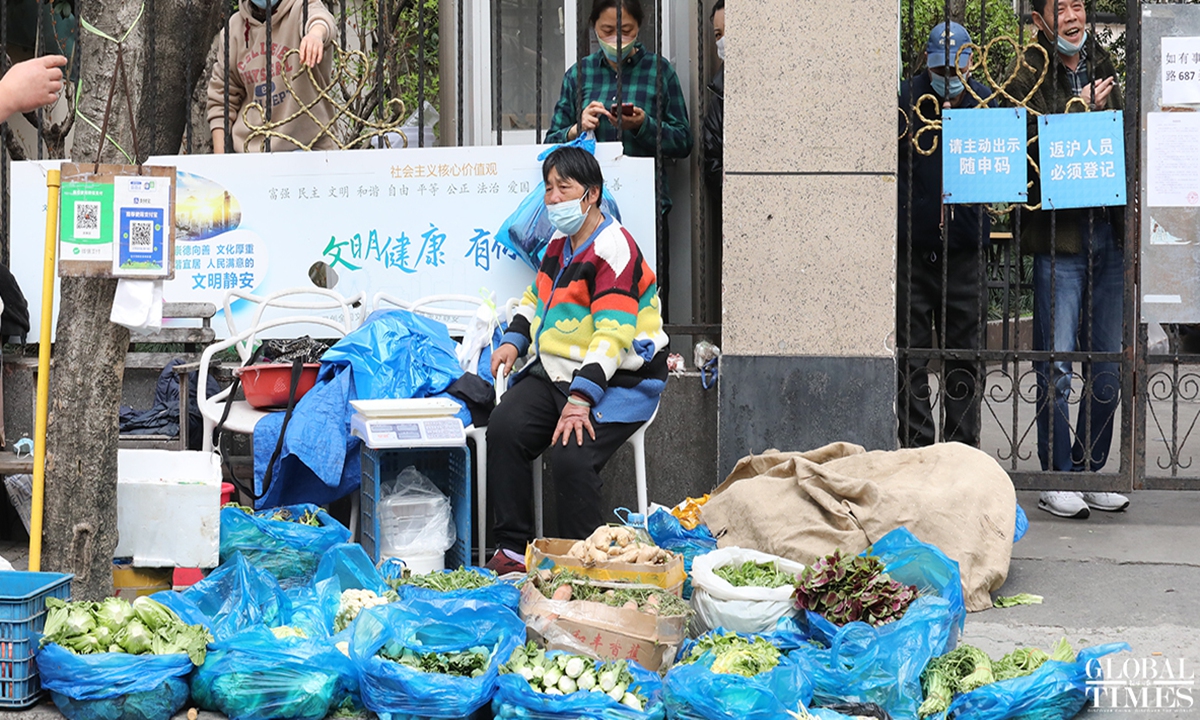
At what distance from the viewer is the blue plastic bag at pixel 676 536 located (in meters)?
4.75

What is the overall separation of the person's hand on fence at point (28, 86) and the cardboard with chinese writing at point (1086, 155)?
4075 millimetres

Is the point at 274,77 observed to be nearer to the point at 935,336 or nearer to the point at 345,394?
the point at 345,394

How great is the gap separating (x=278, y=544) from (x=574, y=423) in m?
1.17

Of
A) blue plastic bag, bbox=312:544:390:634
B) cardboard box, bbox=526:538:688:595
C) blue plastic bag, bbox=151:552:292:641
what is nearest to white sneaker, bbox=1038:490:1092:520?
cardboard box, bbox=526:538:688:595

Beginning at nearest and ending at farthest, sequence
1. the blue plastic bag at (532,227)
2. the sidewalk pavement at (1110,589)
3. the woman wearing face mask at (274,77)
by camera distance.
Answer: the sidewalk pavement at (1110,589) → the blue plastic bag at (532,227) → the woman wearing face mask at (274,77)

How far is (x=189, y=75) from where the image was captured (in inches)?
232

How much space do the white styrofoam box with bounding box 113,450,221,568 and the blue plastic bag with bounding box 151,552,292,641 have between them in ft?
0.58

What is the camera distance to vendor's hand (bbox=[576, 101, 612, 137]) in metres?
5.65

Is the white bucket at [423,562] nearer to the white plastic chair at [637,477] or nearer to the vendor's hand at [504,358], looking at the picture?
the white plastic chair at [637,477]

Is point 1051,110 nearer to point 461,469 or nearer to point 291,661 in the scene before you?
Result: point 461,469

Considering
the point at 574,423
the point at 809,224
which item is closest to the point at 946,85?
the point at 809,224

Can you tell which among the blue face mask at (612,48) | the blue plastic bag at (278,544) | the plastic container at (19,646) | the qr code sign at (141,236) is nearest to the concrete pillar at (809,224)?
the blue face mask at (612,48)

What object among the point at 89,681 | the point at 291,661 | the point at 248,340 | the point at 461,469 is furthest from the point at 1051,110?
the point at 89,681

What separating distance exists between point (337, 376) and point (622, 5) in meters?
2.25
